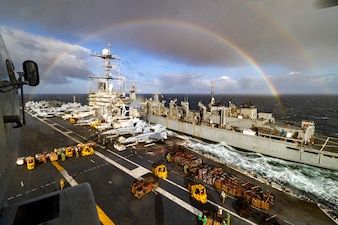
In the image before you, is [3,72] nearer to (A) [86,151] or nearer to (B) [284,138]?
(A) [86,151]

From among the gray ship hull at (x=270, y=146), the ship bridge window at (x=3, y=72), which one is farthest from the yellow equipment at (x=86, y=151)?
the gray ship hull at (x=270, y=146)

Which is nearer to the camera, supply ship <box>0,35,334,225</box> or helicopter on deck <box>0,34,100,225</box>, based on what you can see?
helicopter on deck <box>0,34,100,225</box>

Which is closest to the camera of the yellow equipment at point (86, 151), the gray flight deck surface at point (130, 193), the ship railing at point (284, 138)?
the gray flight deck surface at point (130, 193)

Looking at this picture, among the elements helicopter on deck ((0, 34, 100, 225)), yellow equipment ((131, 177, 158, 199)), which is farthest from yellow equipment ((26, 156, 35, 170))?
helicopter on deck ((0, 34, 100, 225))

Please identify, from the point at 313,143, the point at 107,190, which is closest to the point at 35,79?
the point at 107,190

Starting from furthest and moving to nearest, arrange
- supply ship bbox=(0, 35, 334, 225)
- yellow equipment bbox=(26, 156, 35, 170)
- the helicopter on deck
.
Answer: yellow equipment bbox=(26, 156, 35, 170), supply ship bbox=(0, 35, 334, 225), the helicopter on deck

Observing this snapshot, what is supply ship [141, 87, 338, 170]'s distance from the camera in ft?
107

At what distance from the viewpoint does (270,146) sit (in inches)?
1443

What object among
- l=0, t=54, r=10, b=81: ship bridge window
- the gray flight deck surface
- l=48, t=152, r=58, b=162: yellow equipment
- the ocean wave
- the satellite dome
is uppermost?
the satellite dome

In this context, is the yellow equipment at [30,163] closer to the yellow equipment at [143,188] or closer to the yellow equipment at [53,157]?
the yellow equipment at [53,157]

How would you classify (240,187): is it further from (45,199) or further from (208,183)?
(45,199)

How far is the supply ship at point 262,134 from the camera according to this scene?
1280 inches

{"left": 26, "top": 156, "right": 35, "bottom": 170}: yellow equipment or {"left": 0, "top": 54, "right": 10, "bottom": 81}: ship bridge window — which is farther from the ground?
{"left": 0, "top": 54, "right": 10, "bottom": 81}: ship bridge window

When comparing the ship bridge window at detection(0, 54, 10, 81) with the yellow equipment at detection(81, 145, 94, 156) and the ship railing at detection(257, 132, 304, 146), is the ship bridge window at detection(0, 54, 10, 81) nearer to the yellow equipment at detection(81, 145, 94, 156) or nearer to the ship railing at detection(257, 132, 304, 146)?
the yellow equipment at detection(81, 145, 94, 156)
